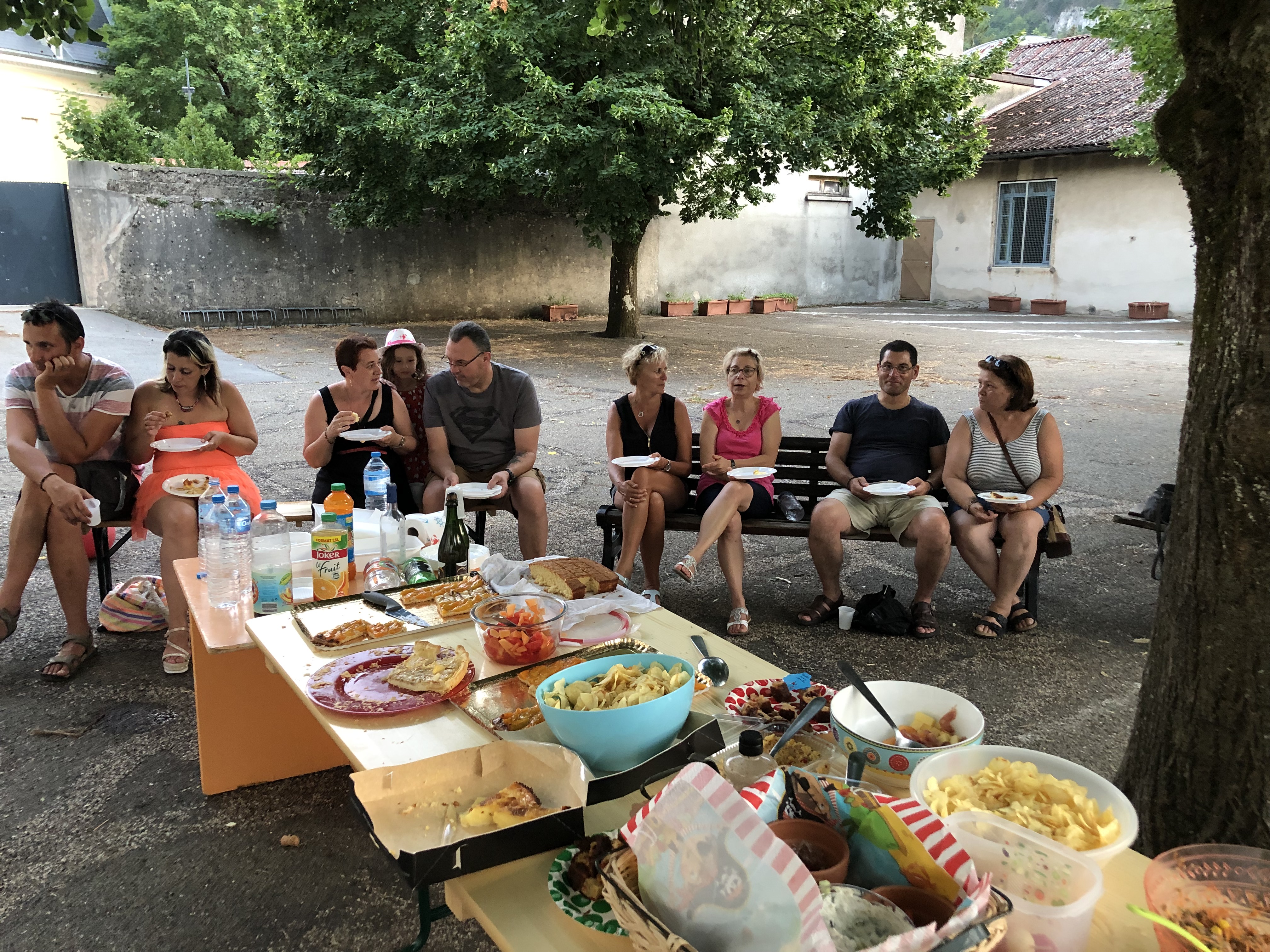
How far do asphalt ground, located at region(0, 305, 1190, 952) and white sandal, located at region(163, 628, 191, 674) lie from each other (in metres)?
0.05

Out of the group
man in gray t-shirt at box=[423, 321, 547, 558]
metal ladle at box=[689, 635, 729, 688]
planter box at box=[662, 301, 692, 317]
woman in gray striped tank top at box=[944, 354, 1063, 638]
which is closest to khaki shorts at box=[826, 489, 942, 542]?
woman in gray striped tank top at box=[944, 354, 1063, 638]

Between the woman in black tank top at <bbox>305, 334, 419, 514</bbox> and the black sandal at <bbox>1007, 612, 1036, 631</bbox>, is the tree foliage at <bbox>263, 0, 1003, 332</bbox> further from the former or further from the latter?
the black sandal at <bbox>1007, 612, 1036, 631</bbox>

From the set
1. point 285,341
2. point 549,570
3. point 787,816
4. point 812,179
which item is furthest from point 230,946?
point 812,179

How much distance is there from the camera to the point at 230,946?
2553 mm

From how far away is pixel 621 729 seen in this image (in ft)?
6.24

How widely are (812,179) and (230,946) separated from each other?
25.8 metres

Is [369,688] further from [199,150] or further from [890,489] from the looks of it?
[199,150]

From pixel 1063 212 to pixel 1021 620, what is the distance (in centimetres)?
2233

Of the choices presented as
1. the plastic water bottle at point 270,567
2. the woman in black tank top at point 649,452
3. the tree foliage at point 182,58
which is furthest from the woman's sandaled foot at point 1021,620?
the tree foliage at point 182,58

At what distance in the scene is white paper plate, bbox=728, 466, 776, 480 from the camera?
191 inches

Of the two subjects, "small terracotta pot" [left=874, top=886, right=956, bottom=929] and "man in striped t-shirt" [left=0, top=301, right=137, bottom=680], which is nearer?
"small terracotta pot" [left=874, top=886, right=956, bottom=929]

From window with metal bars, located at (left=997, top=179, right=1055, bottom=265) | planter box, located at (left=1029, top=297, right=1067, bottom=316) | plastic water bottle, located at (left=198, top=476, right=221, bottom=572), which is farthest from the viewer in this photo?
window with metal bars, located at (left=997, top=179, right=1055, bottom=265)

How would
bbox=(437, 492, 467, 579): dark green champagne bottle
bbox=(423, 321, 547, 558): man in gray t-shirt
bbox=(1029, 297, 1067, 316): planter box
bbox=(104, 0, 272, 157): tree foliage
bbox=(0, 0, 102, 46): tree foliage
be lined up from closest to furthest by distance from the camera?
bbox=(437, 492, 467, 579): dark green champagne bottle
bbox=(0, 0, 102, 46): tree foliage
bbox=(423, 321, 547, 558): man in gray t-shirt
bbox=(1029, 297, 1067, 316): planter box
bbox=(104, 0, 272, 157): tree foliage

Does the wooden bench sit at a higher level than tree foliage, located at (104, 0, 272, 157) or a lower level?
lower
